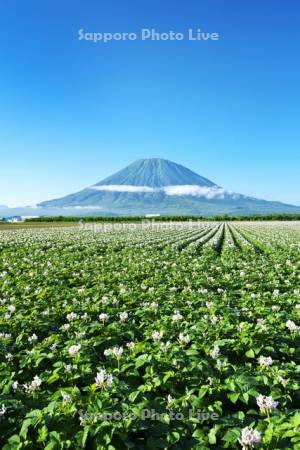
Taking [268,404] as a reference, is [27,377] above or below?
below

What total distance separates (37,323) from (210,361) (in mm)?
3690

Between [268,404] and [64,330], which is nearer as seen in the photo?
[268,404]

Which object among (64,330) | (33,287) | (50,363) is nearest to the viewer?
(50,363)

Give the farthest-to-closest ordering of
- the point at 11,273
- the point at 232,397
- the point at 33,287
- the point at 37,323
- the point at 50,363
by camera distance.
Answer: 1. the point at 11,273
2. the point at 33,287
3. the point at 37,323
4. the point at 50,363
5. the point at 232,397

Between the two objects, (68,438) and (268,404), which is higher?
(268,404)

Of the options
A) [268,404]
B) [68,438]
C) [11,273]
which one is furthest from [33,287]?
[268,404]

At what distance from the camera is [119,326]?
6969 mm

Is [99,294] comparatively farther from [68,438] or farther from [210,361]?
[68,438]

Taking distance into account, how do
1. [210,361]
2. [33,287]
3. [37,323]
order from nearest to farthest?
[210,361] → [37,323] → [33,287]

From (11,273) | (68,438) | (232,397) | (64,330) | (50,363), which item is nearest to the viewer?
(68,438)

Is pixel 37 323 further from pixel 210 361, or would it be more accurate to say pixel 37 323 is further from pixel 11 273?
pixel 11 273

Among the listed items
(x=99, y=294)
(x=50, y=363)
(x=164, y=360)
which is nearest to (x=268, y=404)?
(x=164, y=360)

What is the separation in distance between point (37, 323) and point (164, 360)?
10.9 feet

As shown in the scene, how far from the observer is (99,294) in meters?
9.94
